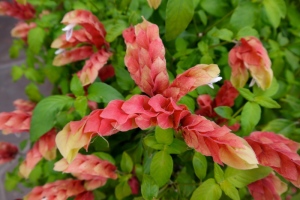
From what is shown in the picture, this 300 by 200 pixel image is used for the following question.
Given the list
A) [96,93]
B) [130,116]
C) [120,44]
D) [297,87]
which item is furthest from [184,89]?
[297,87]

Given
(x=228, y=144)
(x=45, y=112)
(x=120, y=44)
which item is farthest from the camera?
(x=120, y=44)

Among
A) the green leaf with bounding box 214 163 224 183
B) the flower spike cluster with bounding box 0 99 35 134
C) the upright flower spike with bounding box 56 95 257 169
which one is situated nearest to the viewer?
the upright flower spike with bounding box 56 95 257 169

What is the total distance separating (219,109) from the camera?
56 centimetres

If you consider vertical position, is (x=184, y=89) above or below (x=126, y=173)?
above

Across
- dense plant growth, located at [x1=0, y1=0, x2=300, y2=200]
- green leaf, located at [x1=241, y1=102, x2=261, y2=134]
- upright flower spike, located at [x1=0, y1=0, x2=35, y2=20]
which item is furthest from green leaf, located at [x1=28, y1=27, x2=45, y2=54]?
green leaf, located at [x1=241, y1=102, x2=261, y2=134]

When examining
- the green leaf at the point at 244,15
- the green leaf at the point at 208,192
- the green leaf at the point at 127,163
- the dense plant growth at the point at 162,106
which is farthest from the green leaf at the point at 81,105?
the green leaf at the point at 244,15

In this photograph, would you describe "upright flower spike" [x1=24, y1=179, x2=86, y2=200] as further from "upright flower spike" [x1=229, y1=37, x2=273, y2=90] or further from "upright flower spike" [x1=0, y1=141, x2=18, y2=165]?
"upright flower spike" [x1=229, y1=37, x2=273, y2=90]

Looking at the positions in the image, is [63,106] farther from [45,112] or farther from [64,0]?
[64,0]

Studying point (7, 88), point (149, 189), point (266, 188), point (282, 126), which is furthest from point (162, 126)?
point (7, 88)

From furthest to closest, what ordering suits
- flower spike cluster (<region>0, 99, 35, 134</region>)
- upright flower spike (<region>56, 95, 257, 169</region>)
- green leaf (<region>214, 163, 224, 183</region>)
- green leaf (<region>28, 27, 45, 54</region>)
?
1. green leaf (<region>28, 27, 45, 54</region>)
2. flower spike cluster (<region>0, 99, 35, 134</region>)
3. green leaf (<region>214, 163, 224, 183</region>)
4. upright flower spike (<region>56, 95, 257, 169</region>)

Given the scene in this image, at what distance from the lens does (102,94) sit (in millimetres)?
544

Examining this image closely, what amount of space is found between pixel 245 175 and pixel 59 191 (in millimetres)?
303

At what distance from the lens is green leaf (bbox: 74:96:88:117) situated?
533mm

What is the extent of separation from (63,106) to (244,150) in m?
0.31
